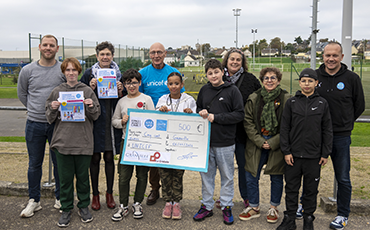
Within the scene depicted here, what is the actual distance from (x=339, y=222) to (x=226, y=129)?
5.78 ft

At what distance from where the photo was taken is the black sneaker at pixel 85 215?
3902 millimetres

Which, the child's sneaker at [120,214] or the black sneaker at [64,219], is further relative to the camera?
the child's sneaker at [120,214]

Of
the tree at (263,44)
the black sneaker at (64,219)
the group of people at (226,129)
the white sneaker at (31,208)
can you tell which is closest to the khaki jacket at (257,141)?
the group of people at (226,129)

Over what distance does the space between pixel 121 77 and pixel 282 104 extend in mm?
2188

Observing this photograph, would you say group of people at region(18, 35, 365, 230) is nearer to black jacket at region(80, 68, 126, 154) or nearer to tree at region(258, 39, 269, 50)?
black jacket at region(80, 68, 126, 154)

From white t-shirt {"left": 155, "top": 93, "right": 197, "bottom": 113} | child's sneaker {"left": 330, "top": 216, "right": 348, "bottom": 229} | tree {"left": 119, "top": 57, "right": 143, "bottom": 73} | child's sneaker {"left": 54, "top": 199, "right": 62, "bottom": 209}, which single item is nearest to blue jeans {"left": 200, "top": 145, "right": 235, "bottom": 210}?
white t-shirt {"left": 155, "top": 93, "right": 197, "bottom": 113}

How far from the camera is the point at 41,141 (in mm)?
4121

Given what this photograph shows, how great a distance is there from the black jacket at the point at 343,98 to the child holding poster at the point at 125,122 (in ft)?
7.39

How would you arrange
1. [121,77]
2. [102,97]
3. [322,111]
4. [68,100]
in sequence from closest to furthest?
[322,111], [68,100], [102,97], [121,77]

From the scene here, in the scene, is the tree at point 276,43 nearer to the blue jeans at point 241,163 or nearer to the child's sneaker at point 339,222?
the blue jeans at point 241,163

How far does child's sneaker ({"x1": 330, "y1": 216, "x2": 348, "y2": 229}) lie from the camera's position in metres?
3.71

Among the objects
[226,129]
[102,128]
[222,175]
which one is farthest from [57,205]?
[226,129]

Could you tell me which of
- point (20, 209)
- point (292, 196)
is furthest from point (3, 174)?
point (292, 196)

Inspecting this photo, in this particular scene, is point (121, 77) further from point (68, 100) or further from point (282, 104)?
point (282, 104)
